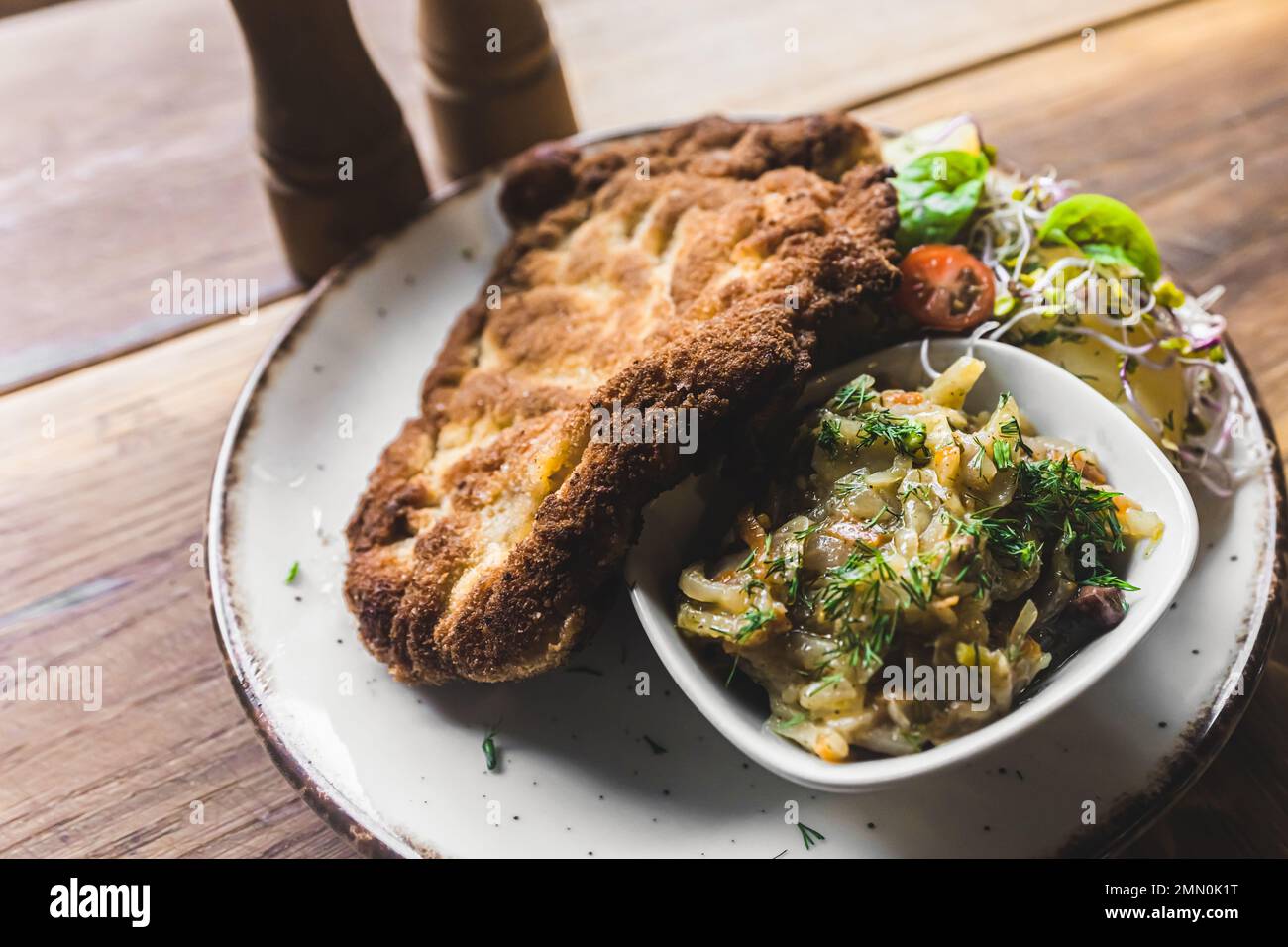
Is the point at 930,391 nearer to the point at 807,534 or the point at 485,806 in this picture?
the point at 807,534

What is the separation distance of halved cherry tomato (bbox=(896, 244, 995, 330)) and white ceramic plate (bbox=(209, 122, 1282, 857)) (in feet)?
2.78

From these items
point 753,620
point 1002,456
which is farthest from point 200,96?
point 1002,456

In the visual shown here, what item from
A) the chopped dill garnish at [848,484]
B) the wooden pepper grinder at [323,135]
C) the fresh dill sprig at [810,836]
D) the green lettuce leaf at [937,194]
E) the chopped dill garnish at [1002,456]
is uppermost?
the wooden pepper grinder at [323,135]

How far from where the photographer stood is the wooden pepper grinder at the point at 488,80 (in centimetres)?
392

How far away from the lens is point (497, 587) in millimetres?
2600

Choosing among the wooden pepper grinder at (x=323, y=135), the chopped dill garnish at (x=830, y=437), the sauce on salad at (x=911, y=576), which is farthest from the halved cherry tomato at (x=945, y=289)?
the wooden pepper grinder at (x=323, y=135)

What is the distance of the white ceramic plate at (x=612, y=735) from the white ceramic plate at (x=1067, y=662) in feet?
0.75

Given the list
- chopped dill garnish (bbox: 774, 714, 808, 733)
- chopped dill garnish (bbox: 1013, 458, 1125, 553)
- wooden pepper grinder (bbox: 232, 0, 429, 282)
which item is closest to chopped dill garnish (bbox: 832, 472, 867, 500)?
chopped dill garnish (bbox: 1013, 458, 1125, 553)

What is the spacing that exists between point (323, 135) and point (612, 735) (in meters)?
2.36

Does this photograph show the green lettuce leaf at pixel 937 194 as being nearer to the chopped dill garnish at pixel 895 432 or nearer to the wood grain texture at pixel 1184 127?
the chopped dill garnish at pixel 895 432

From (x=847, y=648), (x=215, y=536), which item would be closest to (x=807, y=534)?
(x=847, y=648)

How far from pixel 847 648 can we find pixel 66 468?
2840 millimetres

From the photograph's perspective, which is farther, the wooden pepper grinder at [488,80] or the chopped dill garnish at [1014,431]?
the wooden pepper grinder at [488,80]

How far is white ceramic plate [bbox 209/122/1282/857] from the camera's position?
2.45 meters
